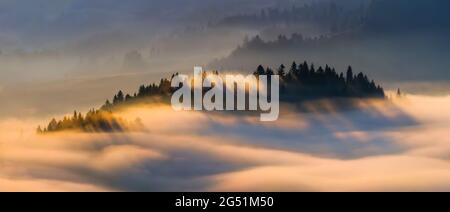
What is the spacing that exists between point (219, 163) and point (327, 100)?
108cm

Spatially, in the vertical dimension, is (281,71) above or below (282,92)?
above

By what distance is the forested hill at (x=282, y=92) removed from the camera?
24.4ft

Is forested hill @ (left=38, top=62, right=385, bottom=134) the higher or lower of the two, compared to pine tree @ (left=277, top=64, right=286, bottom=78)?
lower

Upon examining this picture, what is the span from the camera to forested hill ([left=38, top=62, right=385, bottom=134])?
293 inches

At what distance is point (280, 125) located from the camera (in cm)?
738

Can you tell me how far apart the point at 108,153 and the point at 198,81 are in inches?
38.0

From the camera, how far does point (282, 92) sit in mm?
7441

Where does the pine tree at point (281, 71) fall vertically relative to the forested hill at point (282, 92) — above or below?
above
